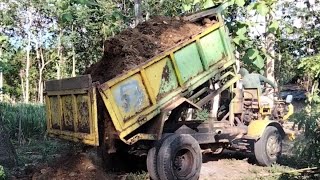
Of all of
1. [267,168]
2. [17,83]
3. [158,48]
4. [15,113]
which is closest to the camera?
[158,48]

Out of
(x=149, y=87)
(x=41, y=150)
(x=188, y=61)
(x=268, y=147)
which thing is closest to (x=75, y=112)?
(x=149, y=87)

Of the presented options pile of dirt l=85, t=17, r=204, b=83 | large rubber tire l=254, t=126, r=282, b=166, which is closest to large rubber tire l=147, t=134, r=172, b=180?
pile of dirt l=85, t=17, r=204, b=83

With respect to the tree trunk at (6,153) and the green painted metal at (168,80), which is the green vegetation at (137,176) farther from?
the tree trunk at (6,153)

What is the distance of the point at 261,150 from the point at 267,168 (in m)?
0.37

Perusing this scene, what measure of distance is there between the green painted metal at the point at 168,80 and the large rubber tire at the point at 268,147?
255 cm

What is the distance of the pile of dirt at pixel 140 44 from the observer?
21.7ft

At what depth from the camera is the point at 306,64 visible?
665 centimetres

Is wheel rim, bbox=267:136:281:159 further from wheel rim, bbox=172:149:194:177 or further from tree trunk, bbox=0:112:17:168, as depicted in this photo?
tree trunk, bbox=0:112:17:168

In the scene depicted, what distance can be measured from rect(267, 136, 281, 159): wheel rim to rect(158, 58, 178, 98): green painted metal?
2.81m

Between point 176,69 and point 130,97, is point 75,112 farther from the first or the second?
point 176,69

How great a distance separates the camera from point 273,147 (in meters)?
8.51

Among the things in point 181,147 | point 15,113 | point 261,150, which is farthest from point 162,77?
point 15,113

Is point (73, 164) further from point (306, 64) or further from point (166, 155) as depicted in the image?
point (306, 64)

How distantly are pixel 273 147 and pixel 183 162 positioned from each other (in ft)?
8.36
